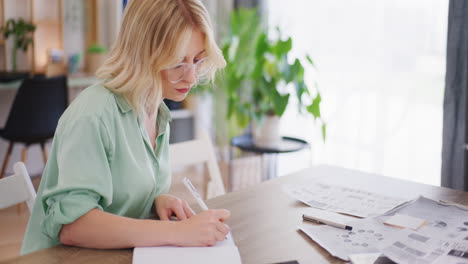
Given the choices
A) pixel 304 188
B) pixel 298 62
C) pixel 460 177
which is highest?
pixel 298 62

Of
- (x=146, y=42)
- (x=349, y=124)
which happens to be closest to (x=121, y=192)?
(x=146, y=42)

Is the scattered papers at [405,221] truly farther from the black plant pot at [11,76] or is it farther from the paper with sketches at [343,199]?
the black plant pot at [11,76]

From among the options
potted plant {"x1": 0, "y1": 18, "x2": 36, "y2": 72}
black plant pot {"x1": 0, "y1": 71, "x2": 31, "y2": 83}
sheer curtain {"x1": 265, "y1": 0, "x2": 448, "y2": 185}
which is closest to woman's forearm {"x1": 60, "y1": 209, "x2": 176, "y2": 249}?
sheer curtain {"x1": 265, "y1": 0, "x2": 448, "y2": 185}

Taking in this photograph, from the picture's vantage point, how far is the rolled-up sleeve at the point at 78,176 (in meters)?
1.04

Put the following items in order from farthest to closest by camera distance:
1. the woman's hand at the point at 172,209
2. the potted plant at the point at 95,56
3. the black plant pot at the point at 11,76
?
the potted plant at the point at 95,56 < the black plant pot at the point at 11,76 < the woman's hand at the point at 172,209

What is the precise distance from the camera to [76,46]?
4.12m

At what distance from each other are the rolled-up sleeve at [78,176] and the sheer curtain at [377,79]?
2080mm

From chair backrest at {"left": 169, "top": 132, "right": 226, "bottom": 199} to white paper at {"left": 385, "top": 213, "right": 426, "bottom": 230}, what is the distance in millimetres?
608

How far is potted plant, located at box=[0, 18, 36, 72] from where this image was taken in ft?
12.1

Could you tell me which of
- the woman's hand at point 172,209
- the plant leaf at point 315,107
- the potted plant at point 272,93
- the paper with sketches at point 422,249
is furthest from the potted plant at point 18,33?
the paper with sketches at point 422,249

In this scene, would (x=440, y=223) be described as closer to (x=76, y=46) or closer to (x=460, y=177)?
(x=460, y=177)

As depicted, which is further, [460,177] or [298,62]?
[298,62]

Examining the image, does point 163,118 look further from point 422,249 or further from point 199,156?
point 422,249

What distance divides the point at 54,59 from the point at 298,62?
2.04 metres
